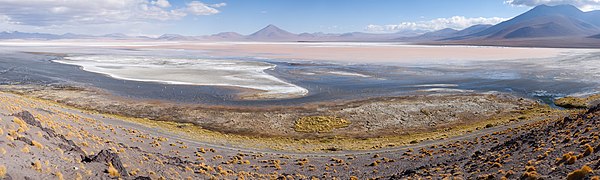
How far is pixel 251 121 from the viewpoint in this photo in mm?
34312

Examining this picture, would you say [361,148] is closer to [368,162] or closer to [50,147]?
[368,162]

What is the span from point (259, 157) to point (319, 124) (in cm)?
1092

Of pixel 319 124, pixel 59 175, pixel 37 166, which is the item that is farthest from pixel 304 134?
pixel 37 166

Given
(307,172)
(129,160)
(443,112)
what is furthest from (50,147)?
(443,112)

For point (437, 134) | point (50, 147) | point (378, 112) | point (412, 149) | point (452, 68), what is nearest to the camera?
point (50, 147)

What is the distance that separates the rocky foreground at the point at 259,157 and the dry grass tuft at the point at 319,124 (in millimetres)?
7392

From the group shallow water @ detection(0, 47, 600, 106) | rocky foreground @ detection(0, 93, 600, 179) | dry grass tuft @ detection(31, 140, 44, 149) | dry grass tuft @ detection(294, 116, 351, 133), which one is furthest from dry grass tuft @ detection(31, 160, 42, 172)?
shallow water @ detection(0, 47, 600, 106)

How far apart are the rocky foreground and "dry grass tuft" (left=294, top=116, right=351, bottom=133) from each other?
24.3 ft

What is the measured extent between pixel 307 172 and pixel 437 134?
13552 mm

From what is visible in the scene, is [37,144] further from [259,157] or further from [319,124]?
[319,124]

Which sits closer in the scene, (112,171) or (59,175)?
(59,175)

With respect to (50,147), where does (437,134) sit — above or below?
below

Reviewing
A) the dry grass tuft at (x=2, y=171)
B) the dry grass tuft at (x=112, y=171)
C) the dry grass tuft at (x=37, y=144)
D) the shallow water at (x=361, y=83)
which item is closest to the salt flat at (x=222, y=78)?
the shallow water at (x=361, y=83)

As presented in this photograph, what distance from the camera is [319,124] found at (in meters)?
33.5
